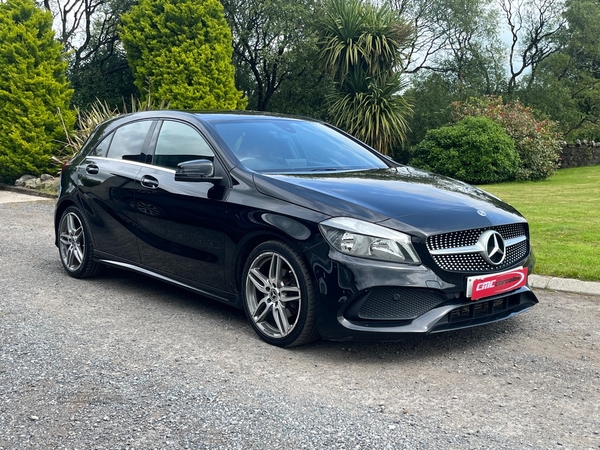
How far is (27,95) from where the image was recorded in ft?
51.6

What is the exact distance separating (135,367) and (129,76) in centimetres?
1931

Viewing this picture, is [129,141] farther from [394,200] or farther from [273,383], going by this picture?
[273,383]

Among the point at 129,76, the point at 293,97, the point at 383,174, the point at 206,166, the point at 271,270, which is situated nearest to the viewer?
the point at 271,270

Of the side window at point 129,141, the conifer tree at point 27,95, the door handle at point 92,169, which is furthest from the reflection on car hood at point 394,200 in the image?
the conifer tree at point 27,95

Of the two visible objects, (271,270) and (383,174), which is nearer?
(271,270)

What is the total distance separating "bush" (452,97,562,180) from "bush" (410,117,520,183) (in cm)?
89

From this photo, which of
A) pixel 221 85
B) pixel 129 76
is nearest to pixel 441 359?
pixel 221 85

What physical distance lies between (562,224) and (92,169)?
634 cm

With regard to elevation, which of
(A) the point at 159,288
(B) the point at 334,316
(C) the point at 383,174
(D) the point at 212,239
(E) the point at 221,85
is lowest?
(A) the point at 159,288

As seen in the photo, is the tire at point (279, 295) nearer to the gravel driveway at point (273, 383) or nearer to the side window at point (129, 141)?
the gravel driveway at point (273, 383)

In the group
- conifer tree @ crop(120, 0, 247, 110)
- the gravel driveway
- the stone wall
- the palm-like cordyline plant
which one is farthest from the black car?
the stone wall

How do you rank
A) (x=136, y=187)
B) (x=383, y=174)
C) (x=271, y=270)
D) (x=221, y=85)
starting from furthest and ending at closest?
(x=221, y=85) → (x=136, y=187) → (x=383, y=174) → (x=271, y=270)

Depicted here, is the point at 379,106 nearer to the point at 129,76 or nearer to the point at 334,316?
the point at 129,76

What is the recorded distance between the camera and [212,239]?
482 cm
